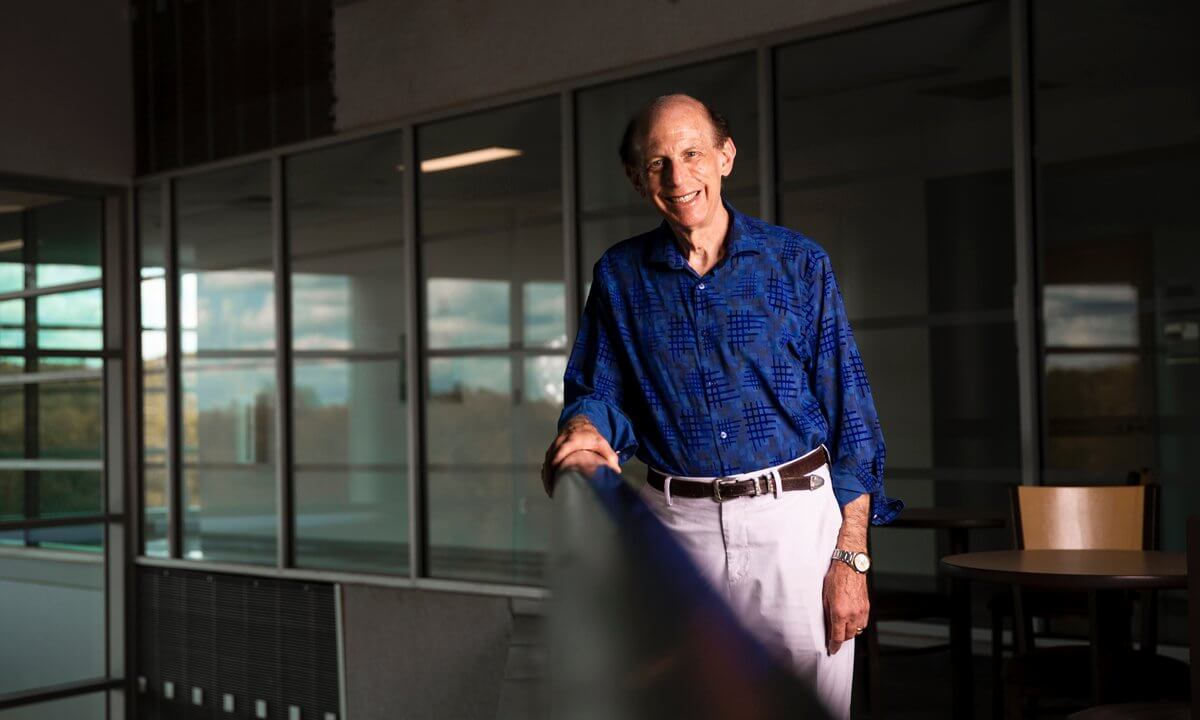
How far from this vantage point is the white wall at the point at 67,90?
8.26m

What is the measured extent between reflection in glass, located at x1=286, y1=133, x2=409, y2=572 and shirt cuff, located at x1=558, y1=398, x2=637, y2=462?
5300mm

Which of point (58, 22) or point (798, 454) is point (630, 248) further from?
point (58, 22)

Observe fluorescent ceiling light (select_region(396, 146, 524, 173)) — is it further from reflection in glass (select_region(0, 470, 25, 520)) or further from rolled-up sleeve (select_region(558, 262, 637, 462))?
rolled-up sleeve (select_region(558, 262, 637, 462))

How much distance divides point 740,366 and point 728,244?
0.20 m

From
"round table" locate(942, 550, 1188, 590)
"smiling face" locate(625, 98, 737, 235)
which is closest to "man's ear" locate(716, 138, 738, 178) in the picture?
"smiling face" locate(625, 98, 737, 235)

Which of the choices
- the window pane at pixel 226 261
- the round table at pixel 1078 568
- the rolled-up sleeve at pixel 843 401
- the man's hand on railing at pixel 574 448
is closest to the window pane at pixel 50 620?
the window pane at pixel 226 261

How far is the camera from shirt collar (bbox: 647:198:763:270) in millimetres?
2115

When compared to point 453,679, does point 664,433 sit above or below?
above

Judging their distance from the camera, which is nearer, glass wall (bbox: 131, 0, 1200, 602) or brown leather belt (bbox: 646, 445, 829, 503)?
brown leather belt (bbox: 646, 445, 829, 503)

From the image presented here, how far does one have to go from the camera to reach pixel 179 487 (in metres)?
8.64

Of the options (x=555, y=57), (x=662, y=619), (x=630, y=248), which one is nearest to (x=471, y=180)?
(x=555, y=57)

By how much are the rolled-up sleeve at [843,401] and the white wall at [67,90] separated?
24.2ft

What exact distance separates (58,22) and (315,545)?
3801 millimetres

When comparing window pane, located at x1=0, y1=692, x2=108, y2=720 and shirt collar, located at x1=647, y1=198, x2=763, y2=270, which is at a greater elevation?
shirt collar, located at x1=647, y1=198, x2=763, y2=270
